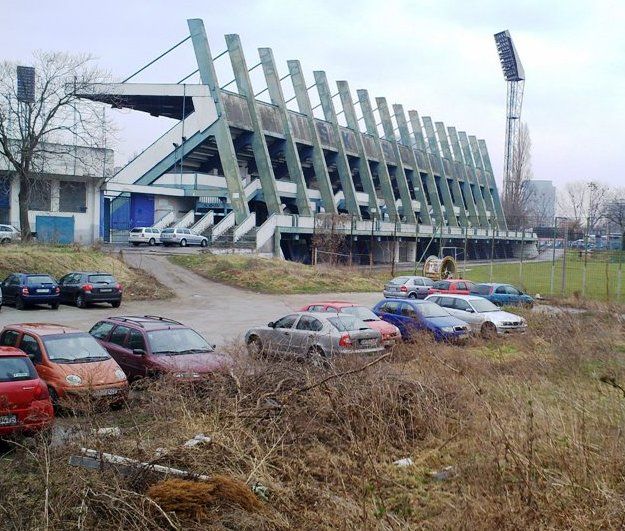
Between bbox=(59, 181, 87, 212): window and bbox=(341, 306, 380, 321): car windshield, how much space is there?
33.6m

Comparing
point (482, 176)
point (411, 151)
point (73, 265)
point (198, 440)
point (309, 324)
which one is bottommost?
point (198, 440)

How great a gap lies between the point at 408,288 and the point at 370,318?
51.7 feet

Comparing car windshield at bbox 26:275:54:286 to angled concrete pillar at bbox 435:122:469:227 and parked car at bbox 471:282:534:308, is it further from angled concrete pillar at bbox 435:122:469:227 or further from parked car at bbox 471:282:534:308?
angled concrete pillar at bbox 435:122:469:227

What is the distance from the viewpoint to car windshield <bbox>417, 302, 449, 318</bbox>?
19569mm

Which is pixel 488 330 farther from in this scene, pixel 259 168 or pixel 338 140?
pixel 338 140

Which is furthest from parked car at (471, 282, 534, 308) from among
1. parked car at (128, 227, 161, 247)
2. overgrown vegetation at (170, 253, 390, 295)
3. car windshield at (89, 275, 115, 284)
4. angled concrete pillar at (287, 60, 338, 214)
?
angled concrete pillar at (287, 60, 338, 214)

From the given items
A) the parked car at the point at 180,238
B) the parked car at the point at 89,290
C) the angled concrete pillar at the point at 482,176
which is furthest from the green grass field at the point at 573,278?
the angled concrete pillar at the point at 482,176

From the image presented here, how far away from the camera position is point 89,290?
27.5 m

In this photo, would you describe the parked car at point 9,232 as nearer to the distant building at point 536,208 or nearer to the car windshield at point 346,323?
the car windshield at point 346,323

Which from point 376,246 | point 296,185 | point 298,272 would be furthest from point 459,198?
point 298,272

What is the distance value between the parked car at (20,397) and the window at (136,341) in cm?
342

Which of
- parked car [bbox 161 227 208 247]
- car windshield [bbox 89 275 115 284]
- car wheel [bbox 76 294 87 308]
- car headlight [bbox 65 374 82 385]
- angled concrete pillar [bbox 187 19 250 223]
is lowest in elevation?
car wheel [bbox 76 294 87 308]

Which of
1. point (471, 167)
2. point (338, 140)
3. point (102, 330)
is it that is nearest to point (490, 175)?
point (471, 167)

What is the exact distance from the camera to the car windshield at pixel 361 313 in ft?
61.0
